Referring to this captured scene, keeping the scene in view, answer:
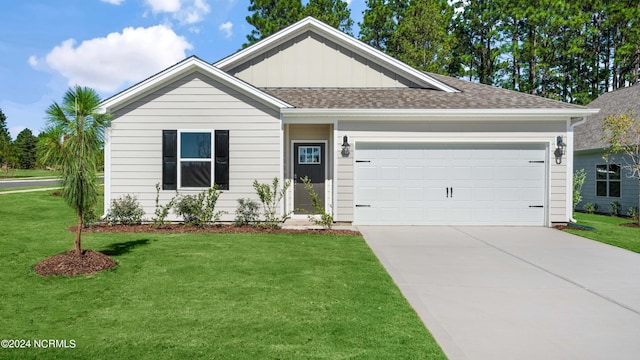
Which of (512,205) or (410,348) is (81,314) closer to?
(410,348)

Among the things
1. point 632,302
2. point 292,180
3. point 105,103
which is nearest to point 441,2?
point 292,180

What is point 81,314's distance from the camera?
352 centimetres

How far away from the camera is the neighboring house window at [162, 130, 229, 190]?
8805 millimetres

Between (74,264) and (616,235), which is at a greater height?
(74,264)

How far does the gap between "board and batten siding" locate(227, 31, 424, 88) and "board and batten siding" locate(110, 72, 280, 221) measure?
2.78 metres

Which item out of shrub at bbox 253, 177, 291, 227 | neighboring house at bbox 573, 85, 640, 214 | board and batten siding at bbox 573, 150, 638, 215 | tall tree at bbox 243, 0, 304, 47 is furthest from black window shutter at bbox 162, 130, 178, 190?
tall tree at bbox 243, 0, 304, 47

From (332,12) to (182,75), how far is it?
22.0m

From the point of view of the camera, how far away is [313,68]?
11445 millimetres

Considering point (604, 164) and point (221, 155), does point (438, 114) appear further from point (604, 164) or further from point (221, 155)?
point (604, 164)

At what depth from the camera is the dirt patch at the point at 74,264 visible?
4.82 m

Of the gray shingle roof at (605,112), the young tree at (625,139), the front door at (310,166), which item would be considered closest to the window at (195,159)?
the front door at (310,166)

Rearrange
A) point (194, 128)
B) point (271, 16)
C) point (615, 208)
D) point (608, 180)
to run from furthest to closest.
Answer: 1. point (271, 16)
2. point (608, 180)
3. point (615, 208)
4. point (194, 128)

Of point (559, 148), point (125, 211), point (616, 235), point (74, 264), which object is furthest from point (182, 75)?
point (616, 235)

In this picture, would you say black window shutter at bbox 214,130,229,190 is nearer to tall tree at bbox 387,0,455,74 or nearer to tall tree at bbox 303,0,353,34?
tall tree at bbox 387,0,455,74
